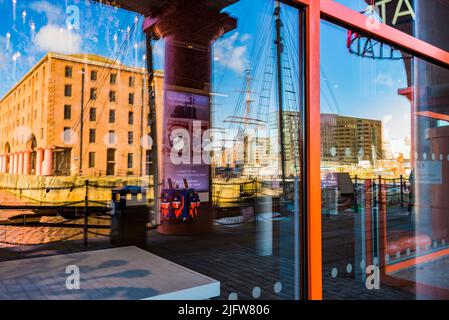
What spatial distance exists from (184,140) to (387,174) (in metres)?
3.38

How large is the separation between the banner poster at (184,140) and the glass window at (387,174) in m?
2.59

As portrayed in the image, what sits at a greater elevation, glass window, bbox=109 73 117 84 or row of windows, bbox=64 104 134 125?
glass window, bbox=109 73 117 84

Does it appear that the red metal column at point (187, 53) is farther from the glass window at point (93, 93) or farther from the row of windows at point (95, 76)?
the glass window at point (93, 93)

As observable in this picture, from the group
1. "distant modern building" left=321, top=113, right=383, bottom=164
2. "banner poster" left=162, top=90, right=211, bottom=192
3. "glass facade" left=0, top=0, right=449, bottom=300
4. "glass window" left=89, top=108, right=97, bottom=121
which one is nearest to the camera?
"glass facade" left=0, top=0, right=449, bottom=300

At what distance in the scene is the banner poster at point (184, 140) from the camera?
239 inches

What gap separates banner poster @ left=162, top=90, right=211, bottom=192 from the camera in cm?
608

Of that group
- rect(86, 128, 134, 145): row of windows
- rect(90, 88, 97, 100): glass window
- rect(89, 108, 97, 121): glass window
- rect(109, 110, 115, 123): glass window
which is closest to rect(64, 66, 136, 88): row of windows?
rect(90, 88, 97, 100): glass window

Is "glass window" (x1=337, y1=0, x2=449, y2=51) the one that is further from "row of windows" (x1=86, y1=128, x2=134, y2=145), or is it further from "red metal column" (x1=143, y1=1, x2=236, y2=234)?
"row of windows" (x1=86, y1=128, x2=134, y2=145)

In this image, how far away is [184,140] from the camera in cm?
631

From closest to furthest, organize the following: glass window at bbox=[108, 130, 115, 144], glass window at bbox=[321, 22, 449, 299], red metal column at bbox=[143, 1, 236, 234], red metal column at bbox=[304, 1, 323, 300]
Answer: red metal column at bbox=[304, 1, 323, 300]
glass window at bbox=[321, 22, 449, 299]
red metal column at bbox=[143, 1, 236, 234]
glass window at bbox=[108, 130, 115, 144]

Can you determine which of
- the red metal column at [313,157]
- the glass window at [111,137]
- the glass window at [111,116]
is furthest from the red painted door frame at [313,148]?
the glass window at [111,116]

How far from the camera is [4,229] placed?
5.98 m

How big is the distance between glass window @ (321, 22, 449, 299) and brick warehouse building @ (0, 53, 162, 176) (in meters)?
4.22
